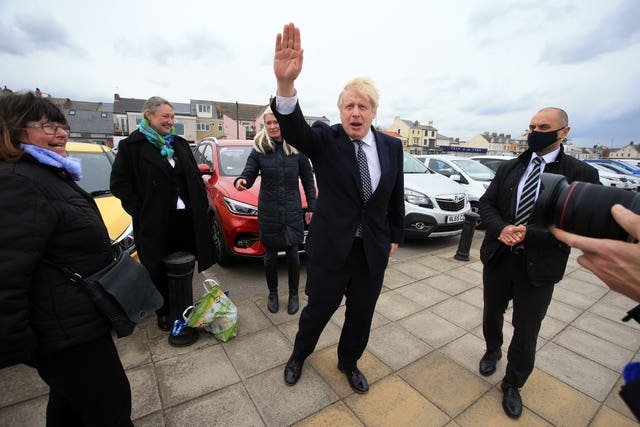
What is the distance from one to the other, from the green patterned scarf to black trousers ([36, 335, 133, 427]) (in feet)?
5.27

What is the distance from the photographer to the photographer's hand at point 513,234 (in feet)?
6.16

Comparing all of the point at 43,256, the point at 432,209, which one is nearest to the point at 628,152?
the point at 432,209

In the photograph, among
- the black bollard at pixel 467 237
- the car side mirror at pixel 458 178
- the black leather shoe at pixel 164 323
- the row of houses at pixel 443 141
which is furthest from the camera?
the row of houses at pixel 443 141

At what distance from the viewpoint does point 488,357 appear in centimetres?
256

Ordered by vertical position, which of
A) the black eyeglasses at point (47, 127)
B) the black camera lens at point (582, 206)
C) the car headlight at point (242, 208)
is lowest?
the car headlight at point (242, 208)

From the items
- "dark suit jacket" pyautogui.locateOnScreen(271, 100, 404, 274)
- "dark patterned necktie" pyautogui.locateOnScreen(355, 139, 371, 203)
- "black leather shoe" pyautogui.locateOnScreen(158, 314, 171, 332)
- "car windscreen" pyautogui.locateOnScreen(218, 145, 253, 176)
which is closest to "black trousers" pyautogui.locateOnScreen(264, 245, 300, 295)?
"black leather shoe" pyautogui.locateOnScreen(158, 314, 171, 332)

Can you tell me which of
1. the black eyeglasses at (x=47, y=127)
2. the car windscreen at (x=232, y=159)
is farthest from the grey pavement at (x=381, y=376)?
the car windscreen at (x=232, y=159)

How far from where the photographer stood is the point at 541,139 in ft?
6.68

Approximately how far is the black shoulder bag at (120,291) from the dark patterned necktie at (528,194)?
2.29m

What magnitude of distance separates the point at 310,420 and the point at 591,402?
207cm

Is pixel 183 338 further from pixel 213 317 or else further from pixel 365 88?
pixel 365 88

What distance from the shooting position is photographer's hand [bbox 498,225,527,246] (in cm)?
188

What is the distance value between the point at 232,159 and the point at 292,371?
3502 mm

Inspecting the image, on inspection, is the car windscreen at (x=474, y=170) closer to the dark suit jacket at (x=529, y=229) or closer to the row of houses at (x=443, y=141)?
the dark suit jacket at (x=529, y=229)
